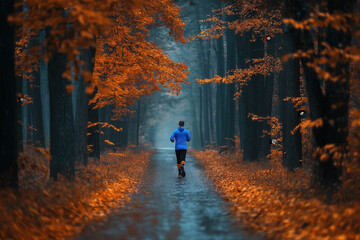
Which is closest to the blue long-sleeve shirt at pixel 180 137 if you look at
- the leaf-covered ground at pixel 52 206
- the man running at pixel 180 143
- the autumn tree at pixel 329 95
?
the man running at pixel 180 143

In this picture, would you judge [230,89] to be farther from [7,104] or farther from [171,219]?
[7,104]

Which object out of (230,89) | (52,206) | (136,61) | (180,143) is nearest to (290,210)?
(52,206)

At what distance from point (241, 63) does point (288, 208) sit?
12315 mm

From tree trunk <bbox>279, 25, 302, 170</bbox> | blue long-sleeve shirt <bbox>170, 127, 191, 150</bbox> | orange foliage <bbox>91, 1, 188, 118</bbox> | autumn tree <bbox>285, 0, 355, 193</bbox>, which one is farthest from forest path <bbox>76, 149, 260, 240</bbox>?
orange foliage <bbox>91, 1, 188, 118</bbox>

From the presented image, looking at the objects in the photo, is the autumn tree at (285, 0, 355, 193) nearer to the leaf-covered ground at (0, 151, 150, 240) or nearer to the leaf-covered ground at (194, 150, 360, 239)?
the leaf-covered ground at (194, 150, 360, 239)

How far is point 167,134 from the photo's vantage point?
143500 millimetres

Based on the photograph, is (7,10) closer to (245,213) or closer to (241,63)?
(245,213)

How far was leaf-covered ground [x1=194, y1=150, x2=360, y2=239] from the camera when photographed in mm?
5789

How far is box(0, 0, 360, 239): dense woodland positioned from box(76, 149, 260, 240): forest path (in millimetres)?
1772

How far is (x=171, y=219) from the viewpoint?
7766 millimetres

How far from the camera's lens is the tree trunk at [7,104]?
7570mm

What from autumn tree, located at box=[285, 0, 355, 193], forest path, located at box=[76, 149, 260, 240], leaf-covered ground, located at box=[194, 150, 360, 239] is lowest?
forest path, located at box=[76, 149, 260, 240]

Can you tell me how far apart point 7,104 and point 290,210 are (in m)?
5.57

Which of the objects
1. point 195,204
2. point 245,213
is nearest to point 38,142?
point 195,204
